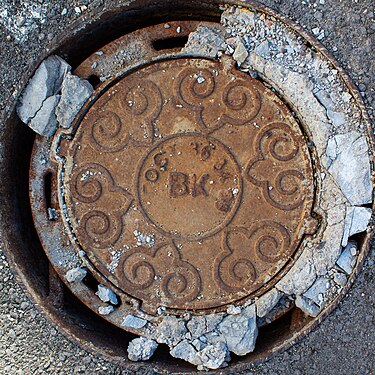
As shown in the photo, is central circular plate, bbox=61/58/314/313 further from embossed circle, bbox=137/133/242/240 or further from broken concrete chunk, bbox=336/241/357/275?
broken concrete chunk, bbox=336/241/357/275

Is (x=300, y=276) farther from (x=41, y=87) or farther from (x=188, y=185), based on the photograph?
(x=41, y=87)

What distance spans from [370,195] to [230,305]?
0.61 metres

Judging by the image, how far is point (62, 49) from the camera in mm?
1921

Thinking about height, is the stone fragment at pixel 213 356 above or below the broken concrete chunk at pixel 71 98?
below

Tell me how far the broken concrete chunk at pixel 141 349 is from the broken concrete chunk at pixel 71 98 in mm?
814

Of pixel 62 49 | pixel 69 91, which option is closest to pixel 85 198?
pixel 69 91

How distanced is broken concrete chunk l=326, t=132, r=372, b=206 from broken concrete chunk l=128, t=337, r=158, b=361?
2.81 ft

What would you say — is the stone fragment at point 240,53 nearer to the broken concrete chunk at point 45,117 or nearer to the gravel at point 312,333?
the gravel at point 312,333

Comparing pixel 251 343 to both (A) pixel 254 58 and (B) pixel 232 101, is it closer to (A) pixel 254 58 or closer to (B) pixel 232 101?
(B) pixel 232 101

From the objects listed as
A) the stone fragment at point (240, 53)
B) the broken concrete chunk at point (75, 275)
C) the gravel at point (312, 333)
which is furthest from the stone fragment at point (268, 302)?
the stone fragment at point (240, 53)

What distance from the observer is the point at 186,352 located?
6.14ft

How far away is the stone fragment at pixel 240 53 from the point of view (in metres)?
1.84

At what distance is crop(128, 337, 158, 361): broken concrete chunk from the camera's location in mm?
1888

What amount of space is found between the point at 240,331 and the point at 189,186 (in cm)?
53
